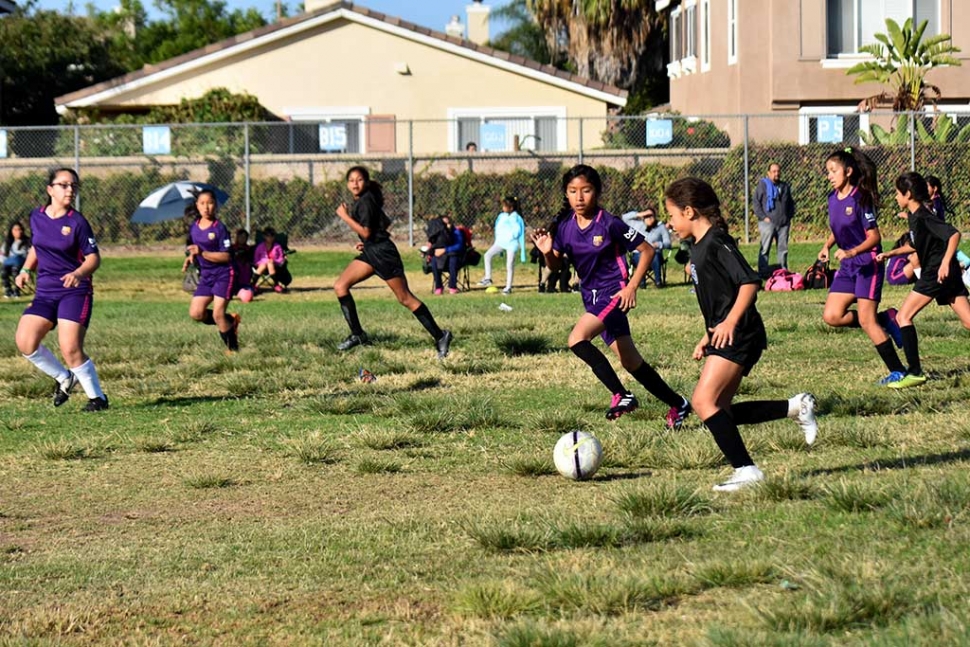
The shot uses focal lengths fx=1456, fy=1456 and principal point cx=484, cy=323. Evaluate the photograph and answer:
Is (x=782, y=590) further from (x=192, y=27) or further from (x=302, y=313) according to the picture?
(x=192, y=27)

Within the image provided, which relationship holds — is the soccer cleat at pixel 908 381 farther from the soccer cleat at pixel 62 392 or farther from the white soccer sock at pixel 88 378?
the soccer cleat at pixel 62 392

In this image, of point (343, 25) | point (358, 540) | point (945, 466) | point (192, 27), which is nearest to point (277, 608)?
point (358, 540)

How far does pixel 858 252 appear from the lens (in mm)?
11453

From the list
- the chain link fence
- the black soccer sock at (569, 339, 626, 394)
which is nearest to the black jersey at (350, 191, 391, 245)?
the black soccer sock at (569, 339, 626, 394)

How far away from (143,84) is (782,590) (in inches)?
1327

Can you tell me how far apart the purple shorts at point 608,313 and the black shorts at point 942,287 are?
2982 millimetres

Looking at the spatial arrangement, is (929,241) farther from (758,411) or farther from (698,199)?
(698,199)

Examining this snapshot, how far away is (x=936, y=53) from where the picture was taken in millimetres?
31703

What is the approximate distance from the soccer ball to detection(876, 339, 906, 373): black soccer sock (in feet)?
14.1

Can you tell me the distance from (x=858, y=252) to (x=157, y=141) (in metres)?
21.4

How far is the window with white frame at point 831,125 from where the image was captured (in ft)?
98.8

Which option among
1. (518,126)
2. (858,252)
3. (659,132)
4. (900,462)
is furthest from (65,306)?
(518,126)

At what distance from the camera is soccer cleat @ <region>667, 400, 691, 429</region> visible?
9719 mm

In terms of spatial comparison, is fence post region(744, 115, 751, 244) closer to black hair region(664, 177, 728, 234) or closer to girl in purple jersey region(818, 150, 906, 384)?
girl in purple jersey region(818, 150, 906, 384)
